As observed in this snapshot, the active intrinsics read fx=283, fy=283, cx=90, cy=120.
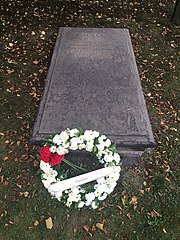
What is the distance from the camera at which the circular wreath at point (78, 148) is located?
9.21 feet

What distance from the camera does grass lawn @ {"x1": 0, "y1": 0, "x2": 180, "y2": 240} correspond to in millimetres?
3078

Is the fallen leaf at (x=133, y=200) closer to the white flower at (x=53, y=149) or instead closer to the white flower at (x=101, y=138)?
the white flower at (x=101, y=138)

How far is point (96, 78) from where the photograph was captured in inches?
151

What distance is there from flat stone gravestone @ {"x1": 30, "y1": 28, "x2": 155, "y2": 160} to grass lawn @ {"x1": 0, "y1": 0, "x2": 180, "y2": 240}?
61 centimetres

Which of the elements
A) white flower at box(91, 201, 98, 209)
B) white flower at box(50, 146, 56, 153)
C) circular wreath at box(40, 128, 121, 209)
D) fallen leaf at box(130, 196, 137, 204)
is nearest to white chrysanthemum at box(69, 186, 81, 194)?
circular wreath at box(40, 128, 121, 209)

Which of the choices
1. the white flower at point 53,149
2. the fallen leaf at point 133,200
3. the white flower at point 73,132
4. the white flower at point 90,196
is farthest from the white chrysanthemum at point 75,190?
the fallen leaf at point 133,200

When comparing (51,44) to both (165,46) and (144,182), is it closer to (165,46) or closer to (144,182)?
(165,46)

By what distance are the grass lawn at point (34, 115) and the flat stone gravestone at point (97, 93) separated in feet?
2.01

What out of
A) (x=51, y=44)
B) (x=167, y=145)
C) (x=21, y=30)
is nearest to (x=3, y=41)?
(x=21, y=30)

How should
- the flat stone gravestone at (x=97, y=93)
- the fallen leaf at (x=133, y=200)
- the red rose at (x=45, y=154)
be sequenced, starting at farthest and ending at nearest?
1. the fallen leaf at (x=133, y=200)
2. the flat stone gravestone at (x=97, y=93)
3. the red rose at (x=45, y=154)

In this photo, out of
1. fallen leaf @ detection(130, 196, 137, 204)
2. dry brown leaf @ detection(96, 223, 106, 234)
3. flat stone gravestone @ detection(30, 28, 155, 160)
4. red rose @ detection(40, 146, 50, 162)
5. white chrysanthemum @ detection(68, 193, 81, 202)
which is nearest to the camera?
red rose @ detection(40, 146, 50, 162)

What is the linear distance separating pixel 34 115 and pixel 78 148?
1.52m

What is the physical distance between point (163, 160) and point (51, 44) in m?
3.29

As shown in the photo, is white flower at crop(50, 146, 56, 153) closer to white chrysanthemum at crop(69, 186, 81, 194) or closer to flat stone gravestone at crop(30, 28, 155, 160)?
flat stone gravestone at crop(30, 28, 155, 160)
